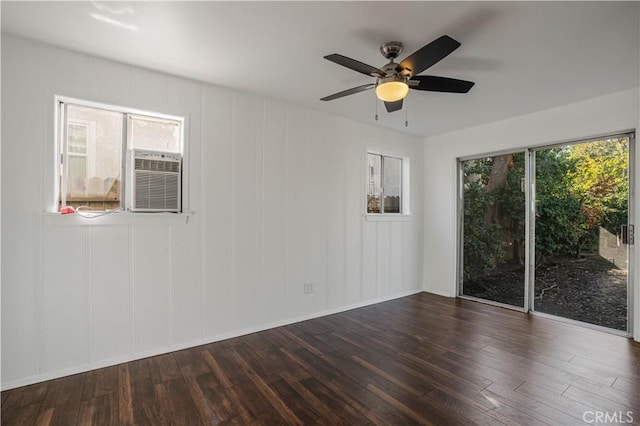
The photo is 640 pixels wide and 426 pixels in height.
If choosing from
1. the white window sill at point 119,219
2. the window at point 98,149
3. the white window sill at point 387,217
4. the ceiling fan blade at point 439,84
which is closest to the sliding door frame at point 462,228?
the white window sill at point 387,217

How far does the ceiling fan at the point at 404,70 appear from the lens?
→ 1905mm

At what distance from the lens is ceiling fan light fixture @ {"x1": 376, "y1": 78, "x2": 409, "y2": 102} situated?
214 centimetres

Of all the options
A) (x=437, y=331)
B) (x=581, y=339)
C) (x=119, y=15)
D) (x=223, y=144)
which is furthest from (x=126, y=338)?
(x=581, y=339)

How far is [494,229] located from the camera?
4.43m

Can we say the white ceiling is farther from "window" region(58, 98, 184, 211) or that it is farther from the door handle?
the door handle

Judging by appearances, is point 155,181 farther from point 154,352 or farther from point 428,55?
point 428,55

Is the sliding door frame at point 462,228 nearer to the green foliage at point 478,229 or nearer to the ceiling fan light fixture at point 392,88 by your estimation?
the green foliage at point 478,229

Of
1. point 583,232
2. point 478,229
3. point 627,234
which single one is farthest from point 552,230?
point 478,229

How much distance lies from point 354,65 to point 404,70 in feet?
1.22

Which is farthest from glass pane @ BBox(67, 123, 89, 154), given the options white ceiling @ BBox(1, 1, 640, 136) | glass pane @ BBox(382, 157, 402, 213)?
glass pane @ BBox(382, 157, 402, 213)

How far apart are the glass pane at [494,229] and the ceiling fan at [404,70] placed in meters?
2.43

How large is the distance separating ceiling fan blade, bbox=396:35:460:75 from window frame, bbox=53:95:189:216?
2.11 meters

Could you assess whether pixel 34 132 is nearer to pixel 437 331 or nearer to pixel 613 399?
pixel 437 331

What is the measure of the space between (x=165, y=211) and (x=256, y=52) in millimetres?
1640
